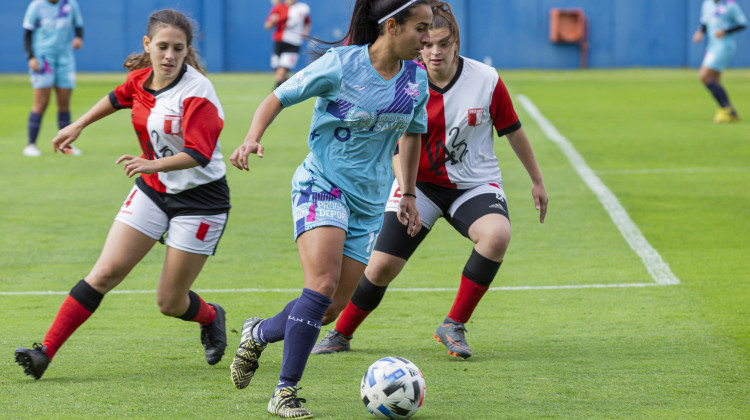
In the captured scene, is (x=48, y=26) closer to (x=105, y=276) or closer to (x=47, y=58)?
(x=47, y=58)

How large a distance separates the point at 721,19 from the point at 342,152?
655 inches

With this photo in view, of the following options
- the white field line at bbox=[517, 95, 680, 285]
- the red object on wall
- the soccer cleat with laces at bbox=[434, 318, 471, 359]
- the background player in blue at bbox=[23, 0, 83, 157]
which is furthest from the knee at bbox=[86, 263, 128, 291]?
the red object on wall

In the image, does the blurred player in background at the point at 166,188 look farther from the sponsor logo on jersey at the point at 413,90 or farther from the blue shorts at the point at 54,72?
the blue shorts at the point at 54,72

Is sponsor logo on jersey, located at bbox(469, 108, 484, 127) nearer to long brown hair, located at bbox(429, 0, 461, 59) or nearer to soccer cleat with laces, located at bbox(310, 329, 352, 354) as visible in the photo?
long brown hair, located at bbox(429, 0, 461, 59)

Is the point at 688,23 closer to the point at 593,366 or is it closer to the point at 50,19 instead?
the point at 50,19

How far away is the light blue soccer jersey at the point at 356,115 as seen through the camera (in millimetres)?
4477

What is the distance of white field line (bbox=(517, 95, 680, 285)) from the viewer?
7785 millimetres

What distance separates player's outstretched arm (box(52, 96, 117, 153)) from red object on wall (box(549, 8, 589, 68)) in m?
32.0

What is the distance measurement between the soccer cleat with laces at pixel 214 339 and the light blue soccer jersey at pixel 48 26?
1005 centimetres

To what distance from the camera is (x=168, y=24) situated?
203 inches

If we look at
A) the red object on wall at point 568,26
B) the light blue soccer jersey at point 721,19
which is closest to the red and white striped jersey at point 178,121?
the light blue soccer jersey at point 721,19

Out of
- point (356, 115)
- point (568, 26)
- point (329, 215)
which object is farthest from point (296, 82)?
point (568, 26)

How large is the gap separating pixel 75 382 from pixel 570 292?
3657 mm

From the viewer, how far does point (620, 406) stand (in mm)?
4574
